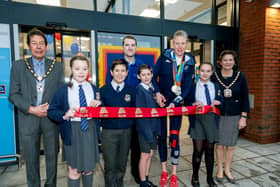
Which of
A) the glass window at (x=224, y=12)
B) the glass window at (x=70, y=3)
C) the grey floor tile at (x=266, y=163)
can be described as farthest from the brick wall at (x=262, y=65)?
the glass window at (x=70, y=3)

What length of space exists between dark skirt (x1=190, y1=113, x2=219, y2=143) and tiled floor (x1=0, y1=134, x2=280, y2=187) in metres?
0.84

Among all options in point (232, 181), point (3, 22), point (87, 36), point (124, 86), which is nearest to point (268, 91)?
point (232, 181)

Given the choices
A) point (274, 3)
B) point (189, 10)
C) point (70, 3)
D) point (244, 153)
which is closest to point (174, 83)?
point (244, 153)

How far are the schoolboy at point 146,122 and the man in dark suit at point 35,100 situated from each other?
1.09m

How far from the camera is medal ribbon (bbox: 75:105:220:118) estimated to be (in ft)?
6.48

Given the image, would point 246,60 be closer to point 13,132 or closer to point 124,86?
point 124,86

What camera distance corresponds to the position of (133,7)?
4352mm

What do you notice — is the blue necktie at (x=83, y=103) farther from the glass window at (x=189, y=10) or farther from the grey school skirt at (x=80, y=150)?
the glass window at (x=189, y=10)

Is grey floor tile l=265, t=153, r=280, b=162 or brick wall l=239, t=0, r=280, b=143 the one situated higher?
brick wall l=239, t=0, r=280, b=143

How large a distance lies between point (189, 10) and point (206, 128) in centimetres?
367

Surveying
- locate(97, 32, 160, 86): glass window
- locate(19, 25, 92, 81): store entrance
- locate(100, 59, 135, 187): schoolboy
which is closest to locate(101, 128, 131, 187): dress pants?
locate(100, 59, 135, 187): schoolboy

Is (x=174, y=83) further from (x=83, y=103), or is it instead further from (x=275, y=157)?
(x=275, y=157)

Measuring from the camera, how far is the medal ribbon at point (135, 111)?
1.98 meters

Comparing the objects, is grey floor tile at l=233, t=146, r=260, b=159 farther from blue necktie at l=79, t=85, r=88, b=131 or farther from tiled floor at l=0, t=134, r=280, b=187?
blue necktie at l=79, t=85, r=88, b=131
